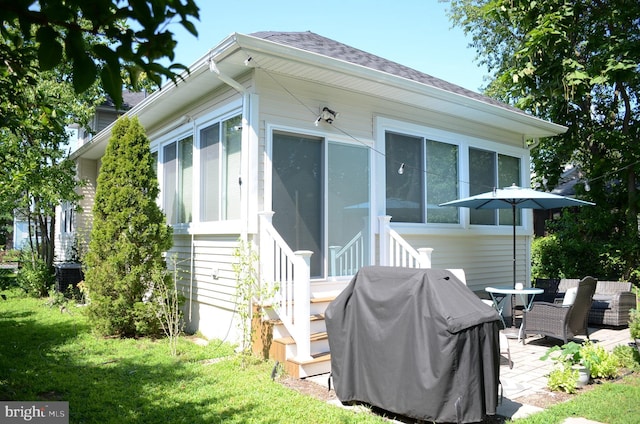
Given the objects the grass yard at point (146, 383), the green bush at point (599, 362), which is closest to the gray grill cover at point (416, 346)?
the grass yard at point (146, 383)

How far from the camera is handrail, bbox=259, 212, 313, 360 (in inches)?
206

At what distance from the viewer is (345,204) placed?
7008 millimetres

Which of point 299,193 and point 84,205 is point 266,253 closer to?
point 299,193

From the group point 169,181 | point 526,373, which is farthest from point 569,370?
point 169,181

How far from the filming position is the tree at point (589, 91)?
10539 mm

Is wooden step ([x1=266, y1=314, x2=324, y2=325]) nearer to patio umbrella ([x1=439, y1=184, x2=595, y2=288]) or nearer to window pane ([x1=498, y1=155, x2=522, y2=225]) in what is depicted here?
patio umbrella ([x1=439, y1=184, x2=595, y2=288])

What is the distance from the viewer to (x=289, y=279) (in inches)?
221

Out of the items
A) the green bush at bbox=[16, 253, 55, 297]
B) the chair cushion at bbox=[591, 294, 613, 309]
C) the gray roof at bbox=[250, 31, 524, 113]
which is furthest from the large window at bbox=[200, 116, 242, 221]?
the green bush at bbox=[16, 253, 55, 297]

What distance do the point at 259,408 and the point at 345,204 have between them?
3.46 meters

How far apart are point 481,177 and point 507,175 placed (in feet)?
3.13

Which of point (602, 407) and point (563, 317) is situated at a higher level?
point (563, 317)

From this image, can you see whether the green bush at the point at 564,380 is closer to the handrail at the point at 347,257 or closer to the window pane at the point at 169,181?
the handrail at the point at 347,257

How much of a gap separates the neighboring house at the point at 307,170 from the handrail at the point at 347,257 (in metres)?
0.02

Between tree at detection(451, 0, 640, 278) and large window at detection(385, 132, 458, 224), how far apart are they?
13.3 feet
